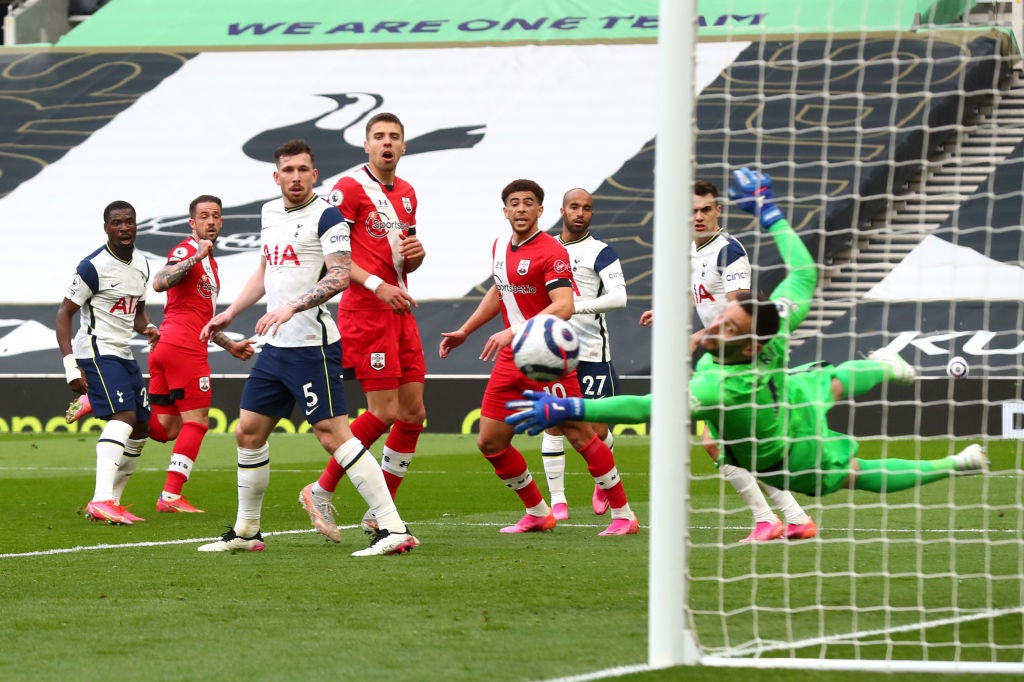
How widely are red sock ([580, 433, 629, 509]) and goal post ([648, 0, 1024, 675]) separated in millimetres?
464

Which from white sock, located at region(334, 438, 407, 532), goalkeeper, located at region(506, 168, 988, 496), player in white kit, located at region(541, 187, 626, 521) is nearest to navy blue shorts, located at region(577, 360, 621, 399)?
player in white kit, located at region(541, 187, 626, 521)

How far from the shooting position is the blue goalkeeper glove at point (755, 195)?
5.66 meters

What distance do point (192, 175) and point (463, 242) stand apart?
4.88 meters

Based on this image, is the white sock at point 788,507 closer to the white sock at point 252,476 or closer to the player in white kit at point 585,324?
the player in white kit at point 585,324

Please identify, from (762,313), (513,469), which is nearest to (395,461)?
(513,469)

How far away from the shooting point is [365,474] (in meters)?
6.78

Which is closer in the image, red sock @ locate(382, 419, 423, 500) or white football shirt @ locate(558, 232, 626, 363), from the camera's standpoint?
red sock @ locate(382, 419, 423, 500)

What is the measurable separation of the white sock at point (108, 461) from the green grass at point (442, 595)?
0.90 feet

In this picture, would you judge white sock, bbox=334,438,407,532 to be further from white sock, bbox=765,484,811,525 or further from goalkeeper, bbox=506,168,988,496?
white sock, bbox=765,484,811,525

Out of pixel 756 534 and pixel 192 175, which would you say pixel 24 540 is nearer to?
pixel 756 534

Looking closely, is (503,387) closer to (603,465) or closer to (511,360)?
(511,360)

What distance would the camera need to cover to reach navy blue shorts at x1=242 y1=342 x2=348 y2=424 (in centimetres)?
668

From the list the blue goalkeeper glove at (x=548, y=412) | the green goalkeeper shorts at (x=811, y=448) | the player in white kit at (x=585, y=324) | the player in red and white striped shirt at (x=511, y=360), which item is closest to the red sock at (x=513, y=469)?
the player in red and white striped shirt at (x=511, y=360)

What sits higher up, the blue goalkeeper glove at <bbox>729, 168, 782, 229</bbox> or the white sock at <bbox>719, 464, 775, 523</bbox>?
the blue goalkeeper glove at <bbox>729, 168, 782, 229</bbox>
